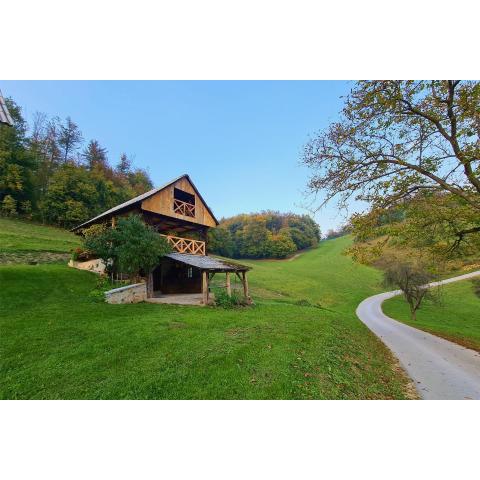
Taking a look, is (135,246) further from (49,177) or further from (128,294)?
(49,177)

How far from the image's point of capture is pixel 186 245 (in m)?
16.8

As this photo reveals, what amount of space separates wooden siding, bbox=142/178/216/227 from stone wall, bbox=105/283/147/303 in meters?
4.61

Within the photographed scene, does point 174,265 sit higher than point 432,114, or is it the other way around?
point 432,114

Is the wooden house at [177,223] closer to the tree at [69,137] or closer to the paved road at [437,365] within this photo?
the paved road at [437,365]

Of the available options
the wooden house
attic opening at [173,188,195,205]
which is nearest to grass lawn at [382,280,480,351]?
the wooden house

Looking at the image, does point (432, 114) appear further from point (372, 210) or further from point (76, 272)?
point (76, 272)

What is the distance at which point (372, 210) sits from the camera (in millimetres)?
7793

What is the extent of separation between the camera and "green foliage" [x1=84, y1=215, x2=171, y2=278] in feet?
40.5

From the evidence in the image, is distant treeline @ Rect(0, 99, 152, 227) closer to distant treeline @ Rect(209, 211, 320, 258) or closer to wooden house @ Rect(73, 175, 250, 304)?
wooden house @ Rect(73, 175, 250, 304)

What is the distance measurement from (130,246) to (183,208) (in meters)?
5.92

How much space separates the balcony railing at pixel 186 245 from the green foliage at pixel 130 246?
2340 mm

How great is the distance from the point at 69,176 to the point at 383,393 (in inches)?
1446

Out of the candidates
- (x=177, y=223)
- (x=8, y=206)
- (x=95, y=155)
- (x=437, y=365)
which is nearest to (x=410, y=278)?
(x=437, y=365)
